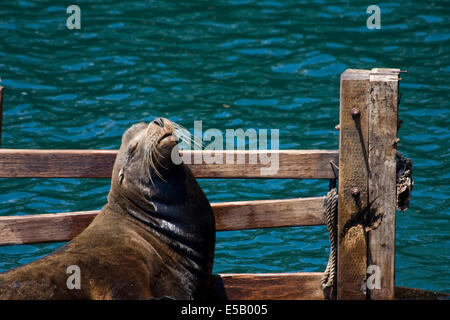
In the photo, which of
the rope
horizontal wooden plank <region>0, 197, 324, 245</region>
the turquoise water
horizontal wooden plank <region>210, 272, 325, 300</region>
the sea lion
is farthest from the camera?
the turquoise water

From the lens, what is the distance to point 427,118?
8703 millimetres

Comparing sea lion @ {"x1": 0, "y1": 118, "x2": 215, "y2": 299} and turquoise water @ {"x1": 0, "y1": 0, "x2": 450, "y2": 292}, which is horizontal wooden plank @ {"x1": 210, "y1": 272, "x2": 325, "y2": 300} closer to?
sea lion @ {"x1": 0, "y1": 118, "x2": 215, "y2": 299}

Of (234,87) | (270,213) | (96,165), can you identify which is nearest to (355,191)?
(270,213)

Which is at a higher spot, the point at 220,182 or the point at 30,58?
the point at 30,58

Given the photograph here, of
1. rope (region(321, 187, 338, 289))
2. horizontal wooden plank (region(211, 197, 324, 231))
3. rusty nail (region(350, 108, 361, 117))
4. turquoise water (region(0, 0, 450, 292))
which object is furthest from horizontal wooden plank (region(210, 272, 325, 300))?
turquoise water (region(0, 0, 450, 292))

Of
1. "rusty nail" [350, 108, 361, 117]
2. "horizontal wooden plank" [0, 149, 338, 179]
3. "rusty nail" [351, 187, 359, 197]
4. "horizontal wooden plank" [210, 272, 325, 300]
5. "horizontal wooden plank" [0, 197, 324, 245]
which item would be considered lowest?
"horizontal wooden plank" [210, 272, 325, 300]

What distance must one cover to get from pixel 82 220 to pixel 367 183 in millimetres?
1837

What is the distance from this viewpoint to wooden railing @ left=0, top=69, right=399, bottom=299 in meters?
4.46

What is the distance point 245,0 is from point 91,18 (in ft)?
7.93

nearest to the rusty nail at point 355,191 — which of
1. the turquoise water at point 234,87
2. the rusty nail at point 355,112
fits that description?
the rusty nail at point 355,112

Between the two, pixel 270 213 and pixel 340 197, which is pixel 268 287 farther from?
pixel 340 197

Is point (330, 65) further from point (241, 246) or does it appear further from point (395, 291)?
point (395, 291)

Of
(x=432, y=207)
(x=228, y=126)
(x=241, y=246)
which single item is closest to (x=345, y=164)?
(x=241, y=246)

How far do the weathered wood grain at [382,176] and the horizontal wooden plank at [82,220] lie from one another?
0.38 meters
